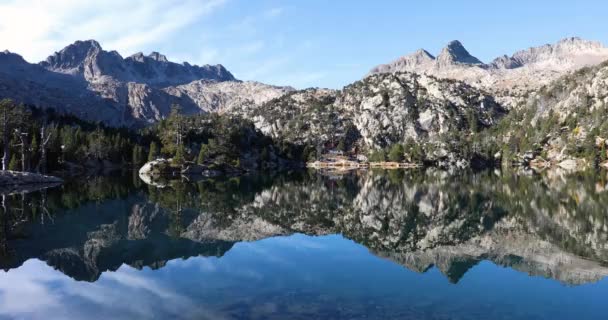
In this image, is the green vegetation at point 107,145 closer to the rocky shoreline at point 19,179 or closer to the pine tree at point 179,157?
the pine tree at point 179,157

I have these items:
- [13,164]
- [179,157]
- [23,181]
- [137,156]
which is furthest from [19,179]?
[137,156]

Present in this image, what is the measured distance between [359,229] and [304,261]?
1211cm

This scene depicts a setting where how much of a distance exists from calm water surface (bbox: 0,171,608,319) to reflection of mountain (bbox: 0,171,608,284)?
0.17 meters

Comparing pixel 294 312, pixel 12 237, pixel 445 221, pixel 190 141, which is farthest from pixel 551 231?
pixel 190 141

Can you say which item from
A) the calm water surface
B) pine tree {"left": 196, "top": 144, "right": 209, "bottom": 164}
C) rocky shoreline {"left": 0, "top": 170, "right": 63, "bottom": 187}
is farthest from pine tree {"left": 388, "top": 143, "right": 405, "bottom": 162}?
the calm water surface

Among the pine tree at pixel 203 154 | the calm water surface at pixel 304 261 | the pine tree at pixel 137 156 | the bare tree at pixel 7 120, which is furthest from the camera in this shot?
the pine tree at pixel 137 156

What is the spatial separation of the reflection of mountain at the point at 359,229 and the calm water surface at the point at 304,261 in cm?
17

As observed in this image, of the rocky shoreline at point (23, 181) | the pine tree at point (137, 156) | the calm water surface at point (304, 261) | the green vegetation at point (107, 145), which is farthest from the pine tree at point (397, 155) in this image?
the calm water surface at point (304, 261)

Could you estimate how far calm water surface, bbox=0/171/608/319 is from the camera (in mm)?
19198

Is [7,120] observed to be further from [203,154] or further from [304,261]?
[304,261]

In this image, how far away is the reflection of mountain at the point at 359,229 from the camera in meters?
27.6

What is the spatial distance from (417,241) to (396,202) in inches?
996

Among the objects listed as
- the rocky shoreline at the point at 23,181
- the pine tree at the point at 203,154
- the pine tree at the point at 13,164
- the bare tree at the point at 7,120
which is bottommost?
the rocky shoreline at the point at 23,181

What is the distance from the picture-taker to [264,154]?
629 ft
